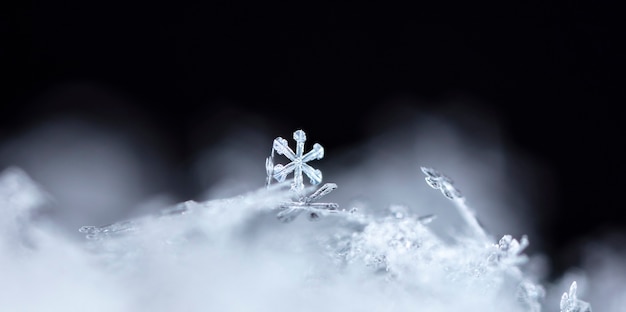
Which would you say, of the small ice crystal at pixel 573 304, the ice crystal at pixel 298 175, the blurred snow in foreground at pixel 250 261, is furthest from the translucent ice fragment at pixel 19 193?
the small ice crystal at pixel 573 304

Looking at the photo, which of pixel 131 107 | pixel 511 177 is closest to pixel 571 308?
pixel 511 177

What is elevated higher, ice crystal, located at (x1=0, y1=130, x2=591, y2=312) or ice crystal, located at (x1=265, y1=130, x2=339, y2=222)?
ice crystal, located at (x1=265, y1=130, x2=339, y2=222)

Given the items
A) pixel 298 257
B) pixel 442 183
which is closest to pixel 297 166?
pixel 298 257

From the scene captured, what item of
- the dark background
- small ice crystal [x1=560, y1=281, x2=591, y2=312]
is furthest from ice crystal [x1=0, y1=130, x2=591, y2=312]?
the dark background

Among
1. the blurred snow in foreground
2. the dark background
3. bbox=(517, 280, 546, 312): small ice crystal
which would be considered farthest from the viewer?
the dark background

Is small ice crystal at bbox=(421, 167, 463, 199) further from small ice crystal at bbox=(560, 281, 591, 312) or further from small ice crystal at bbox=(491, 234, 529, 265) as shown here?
small ice crystal at bbox=(560, 281, 591, 312)

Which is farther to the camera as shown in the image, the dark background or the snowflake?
the dark background

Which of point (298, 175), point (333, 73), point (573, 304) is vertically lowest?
point (573, 304)

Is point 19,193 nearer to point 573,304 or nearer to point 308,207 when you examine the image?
point 308,207
